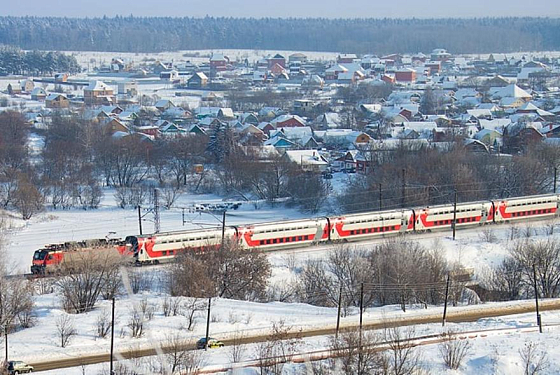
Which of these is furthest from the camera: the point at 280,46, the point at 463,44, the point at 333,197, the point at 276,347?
the point at 280,46

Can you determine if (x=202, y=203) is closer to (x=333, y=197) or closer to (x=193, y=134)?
(x=333, y=197)

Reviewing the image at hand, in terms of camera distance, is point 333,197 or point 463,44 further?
point 463,44

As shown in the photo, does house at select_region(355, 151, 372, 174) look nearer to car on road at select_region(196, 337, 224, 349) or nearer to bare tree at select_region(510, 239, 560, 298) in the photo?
bare tree at select_region(510, 239, 560, 298)

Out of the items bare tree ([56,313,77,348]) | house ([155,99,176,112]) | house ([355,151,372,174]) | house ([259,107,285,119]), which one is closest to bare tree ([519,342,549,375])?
bare tree ([56,313,77,348])

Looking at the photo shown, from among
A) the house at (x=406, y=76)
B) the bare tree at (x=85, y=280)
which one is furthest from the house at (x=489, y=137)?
the house at (x=406, y=76)

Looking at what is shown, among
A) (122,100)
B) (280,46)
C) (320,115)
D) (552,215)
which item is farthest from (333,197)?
(280,46)

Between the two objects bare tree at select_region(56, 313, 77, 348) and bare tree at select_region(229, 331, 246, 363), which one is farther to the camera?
bare tree at select_region(56, 313, 77, 348)

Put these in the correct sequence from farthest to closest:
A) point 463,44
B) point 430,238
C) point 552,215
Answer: point 463,44 < point 552,215 < point 430,238
